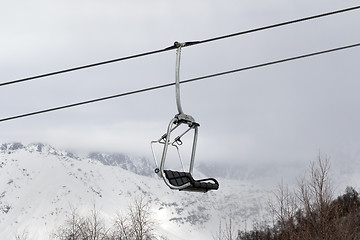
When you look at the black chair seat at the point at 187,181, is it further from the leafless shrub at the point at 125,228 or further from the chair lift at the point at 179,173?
the leafless shrub at the point at 125,228

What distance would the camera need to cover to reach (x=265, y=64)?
26.0 ft

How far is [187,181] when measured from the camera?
6.07 meters

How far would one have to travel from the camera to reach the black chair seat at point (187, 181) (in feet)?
19.7

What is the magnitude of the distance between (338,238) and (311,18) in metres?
14.0

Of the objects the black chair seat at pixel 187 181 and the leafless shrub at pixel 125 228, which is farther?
the leafless shrub at pixel 125 228

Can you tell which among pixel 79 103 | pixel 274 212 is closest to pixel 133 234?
pixel 274 212

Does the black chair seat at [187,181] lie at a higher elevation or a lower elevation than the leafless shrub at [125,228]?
lower

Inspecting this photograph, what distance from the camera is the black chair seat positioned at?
19.7 ft

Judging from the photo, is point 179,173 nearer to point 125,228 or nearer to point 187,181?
point 187,181

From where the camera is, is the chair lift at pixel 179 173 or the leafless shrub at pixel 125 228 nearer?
the chair lift at pixel 179 173

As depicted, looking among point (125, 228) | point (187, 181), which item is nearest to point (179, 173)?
point (187, 181)

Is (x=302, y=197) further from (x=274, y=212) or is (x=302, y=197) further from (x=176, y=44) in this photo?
(x=176, y=44)

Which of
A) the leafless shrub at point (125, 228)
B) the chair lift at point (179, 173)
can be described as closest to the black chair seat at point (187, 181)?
the chair lift at point (179, 173)

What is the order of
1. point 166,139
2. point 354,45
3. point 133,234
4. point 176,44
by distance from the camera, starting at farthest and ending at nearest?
1. point 133,234
2. point 354,45
3. point 176,44
4. point 166,139
